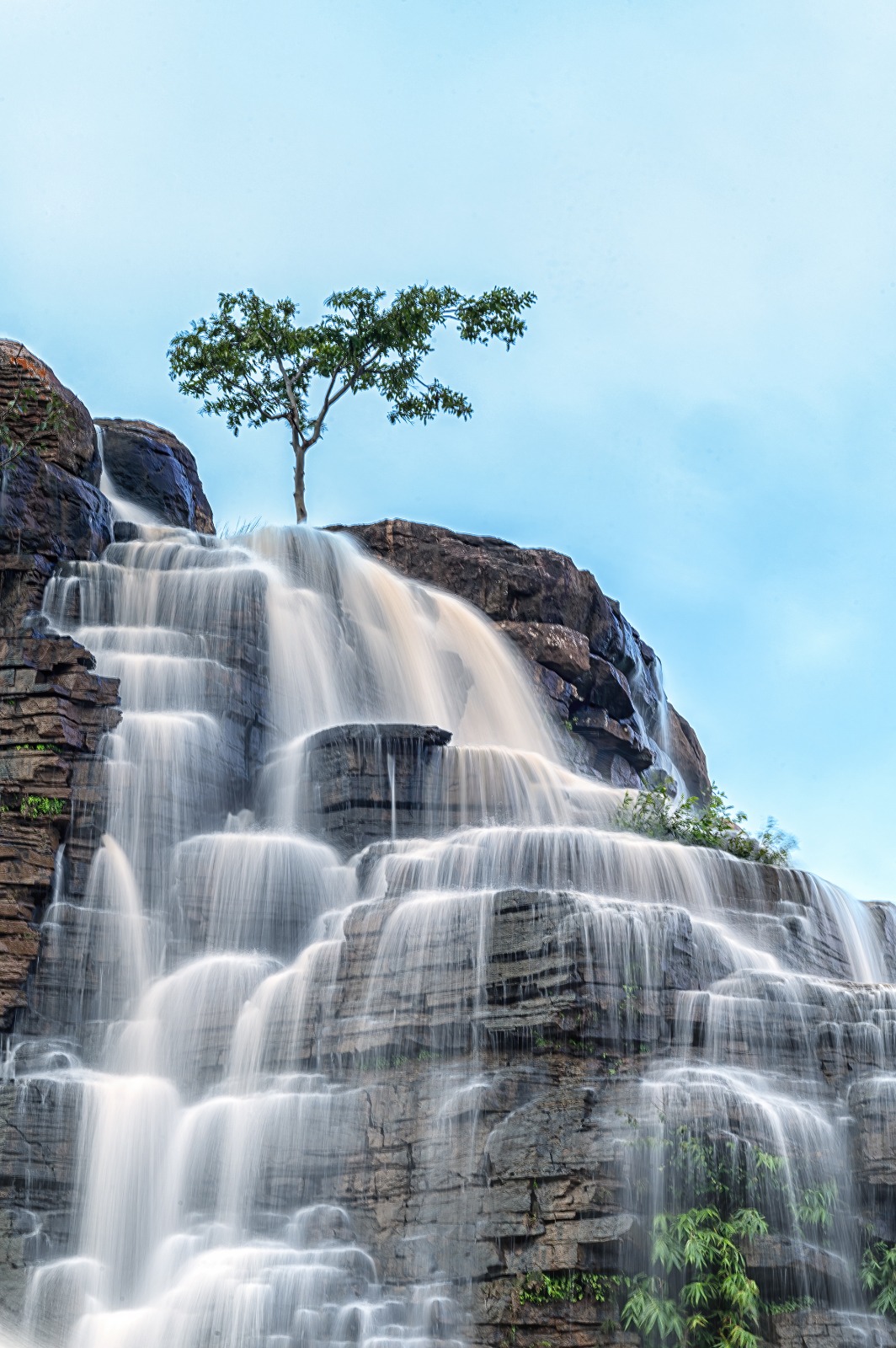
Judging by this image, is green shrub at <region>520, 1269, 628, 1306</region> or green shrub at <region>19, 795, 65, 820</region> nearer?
green shrub at <region>520, 1269, 628, 1306</region>

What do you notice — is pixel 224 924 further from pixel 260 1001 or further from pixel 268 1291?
pixel 268 1291

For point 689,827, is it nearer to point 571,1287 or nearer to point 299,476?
point 571,1287

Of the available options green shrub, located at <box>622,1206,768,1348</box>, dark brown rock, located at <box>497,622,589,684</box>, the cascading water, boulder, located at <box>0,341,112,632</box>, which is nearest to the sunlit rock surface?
the cascading water

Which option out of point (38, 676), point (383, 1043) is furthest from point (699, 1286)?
point (38, 676)

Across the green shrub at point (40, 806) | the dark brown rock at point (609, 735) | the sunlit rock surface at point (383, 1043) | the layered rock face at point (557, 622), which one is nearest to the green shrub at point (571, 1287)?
the sunlit rock surface at point (383, 1043)

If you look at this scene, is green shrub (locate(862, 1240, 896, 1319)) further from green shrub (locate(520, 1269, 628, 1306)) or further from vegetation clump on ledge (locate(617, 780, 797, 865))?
vegetation clump on ledge (locate(617, 780, 797, 865))

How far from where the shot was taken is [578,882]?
1614 cm

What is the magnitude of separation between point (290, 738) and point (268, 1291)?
10.3 m

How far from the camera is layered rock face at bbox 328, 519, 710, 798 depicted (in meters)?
26.2

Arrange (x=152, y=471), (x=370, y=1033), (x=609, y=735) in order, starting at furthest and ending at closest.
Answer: (x=152, y=471)
(x=609, y=735)
(x=370, y=1033)

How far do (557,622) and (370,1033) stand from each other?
49.7 ft

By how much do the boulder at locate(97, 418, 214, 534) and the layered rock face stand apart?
400 cm

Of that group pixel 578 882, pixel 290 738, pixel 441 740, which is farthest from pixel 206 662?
pixel 578 882

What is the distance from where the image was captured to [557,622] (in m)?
Answer: 27.5
